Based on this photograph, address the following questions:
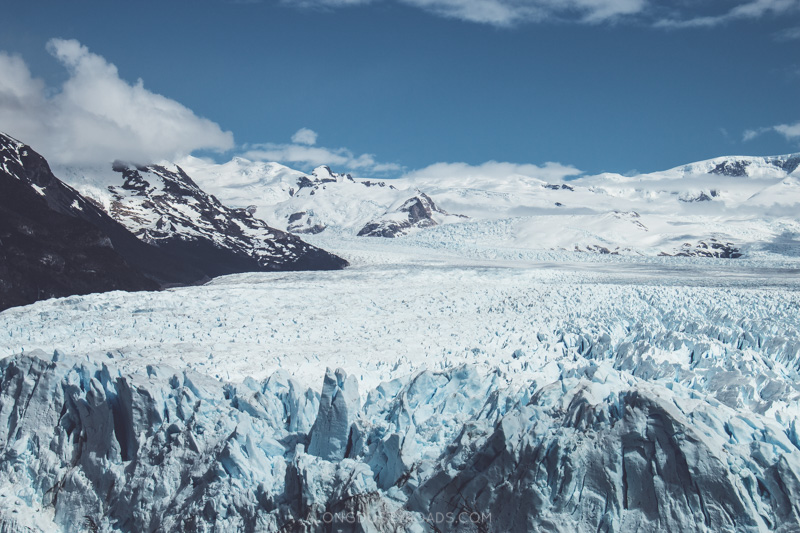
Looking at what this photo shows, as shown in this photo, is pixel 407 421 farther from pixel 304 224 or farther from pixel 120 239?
pixel 304 224

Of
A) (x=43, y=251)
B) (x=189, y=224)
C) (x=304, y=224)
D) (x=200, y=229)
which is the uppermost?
(x=304, y=224)

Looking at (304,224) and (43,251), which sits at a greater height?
(304,224)

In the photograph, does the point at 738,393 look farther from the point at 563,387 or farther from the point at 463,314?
the point at 463,314

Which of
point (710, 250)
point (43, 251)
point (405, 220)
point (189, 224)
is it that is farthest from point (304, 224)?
point (43, 251)

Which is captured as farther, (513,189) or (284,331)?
(513,189)

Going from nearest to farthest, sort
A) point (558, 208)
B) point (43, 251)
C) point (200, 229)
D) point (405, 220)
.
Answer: point (43, 251) < point (200, 229) < point (405, 220) < point (558, 208)

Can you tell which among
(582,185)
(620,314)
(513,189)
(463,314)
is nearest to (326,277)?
(463,314)

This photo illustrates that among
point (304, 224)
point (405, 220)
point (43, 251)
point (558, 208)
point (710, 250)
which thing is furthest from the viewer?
point (558, 208)
